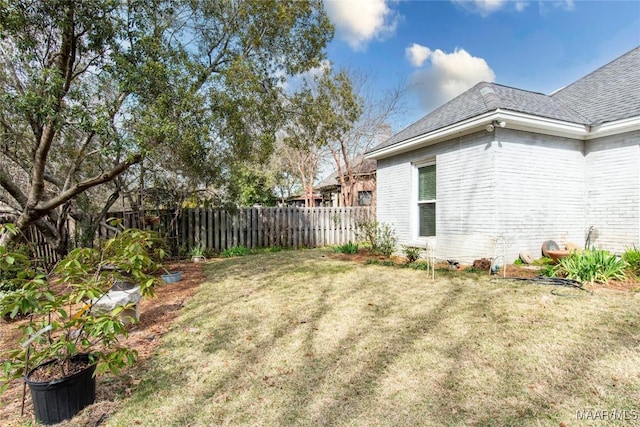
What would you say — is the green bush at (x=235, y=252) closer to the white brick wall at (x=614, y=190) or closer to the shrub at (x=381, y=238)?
the shrub at (x=381, y=238)

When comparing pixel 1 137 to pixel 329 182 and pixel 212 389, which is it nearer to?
pixel 212 389

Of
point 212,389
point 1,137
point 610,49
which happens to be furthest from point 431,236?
point 1,137

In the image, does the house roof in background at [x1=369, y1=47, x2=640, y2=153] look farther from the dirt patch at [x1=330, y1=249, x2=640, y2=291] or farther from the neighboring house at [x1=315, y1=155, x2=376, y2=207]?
the neighboring house at [x1=315, y1=155, x2=376, y2=207]

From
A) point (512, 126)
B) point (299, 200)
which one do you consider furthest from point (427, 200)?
point (299, 200)

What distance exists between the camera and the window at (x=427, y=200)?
7.50m

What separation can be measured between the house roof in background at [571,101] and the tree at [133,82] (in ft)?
11.5

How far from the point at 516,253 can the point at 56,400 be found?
6.88m

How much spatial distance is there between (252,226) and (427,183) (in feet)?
19.6

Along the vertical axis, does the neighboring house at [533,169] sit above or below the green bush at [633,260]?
above

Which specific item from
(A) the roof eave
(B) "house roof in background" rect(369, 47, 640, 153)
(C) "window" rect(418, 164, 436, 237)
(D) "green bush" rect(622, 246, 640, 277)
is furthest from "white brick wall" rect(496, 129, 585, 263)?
(C) "window" rect(418, 164, 436, 237)

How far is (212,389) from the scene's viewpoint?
2520 millimetres

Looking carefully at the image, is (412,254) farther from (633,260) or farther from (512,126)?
(633,260)

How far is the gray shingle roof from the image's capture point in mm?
6139

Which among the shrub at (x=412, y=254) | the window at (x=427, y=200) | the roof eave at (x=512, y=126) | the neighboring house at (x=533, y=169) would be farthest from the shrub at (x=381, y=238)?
the roof eave at (x=512, y=126)
